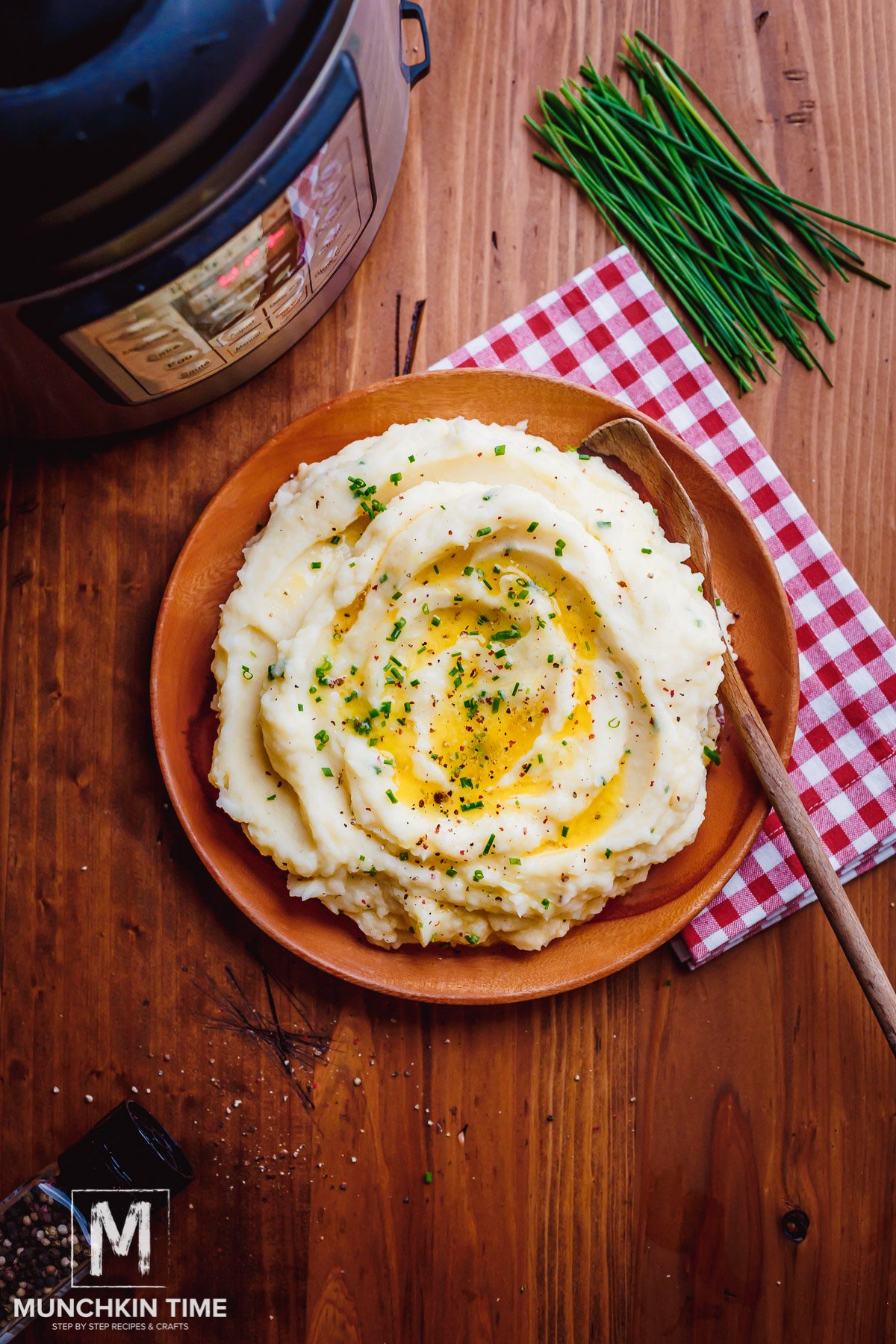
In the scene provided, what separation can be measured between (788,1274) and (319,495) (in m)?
2.69

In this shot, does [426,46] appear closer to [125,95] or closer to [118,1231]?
[125,95]

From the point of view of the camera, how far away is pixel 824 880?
2469 millimetres

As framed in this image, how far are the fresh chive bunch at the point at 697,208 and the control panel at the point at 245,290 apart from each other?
0.84m

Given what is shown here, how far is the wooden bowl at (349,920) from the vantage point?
2.53 metres

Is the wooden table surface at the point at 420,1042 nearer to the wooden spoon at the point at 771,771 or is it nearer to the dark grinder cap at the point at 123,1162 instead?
the dark grinder cap at the point at 123,1162

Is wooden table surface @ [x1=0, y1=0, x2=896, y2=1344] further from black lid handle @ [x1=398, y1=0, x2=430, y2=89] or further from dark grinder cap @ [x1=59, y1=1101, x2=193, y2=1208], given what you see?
black lid handle @ [x1=398, y1=0, x2=430, y2=89]

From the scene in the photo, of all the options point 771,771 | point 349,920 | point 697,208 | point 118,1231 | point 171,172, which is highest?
point 697,208

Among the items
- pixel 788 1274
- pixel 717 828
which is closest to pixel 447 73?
pixel 717 828

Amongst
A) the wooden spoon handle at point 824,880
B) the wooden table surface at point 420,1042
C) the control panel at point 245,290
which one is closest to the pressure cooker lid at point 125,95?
the control panel at point 245,290

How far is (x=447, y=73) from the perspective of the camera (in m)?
2.79

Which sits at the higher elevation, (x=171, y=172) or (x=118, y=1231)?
(x=171, y=172)

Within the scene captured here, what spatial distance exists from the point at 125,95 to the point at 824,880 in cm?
235

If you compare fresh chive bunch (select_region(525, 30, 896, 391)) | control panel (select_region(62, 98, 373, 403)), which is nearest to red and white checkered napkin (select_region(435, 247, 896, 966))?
fresh chive bunch (select_region(525, 30, 896, 391))

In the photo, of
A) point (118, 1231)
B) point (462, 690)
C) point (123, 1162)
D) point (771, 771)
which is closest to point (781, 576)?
point (771, 771)
